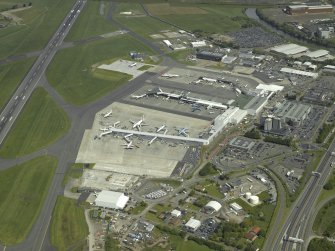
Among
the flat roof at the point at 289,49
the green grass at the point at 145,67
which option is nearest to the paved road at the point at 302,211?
the green grass at the point at 145,67

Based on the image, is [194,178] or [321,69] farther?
[321,69]

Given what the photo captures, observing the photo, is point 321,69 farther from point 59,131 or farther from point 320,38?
point 59,131

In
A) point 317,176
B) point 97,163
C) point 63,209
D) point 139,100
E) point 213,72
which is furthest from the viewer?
point 213,72

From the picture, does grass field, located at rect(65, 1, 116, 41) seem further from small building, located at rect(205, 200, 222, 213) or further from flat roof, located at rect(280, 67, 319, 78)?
small building, located at rect(205, 200, 222, 213)

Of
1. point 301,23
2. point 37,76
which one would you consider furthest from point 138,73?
point 301,23

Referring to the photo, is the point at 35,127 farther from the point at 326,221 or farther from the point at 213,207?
the point at 326,221
